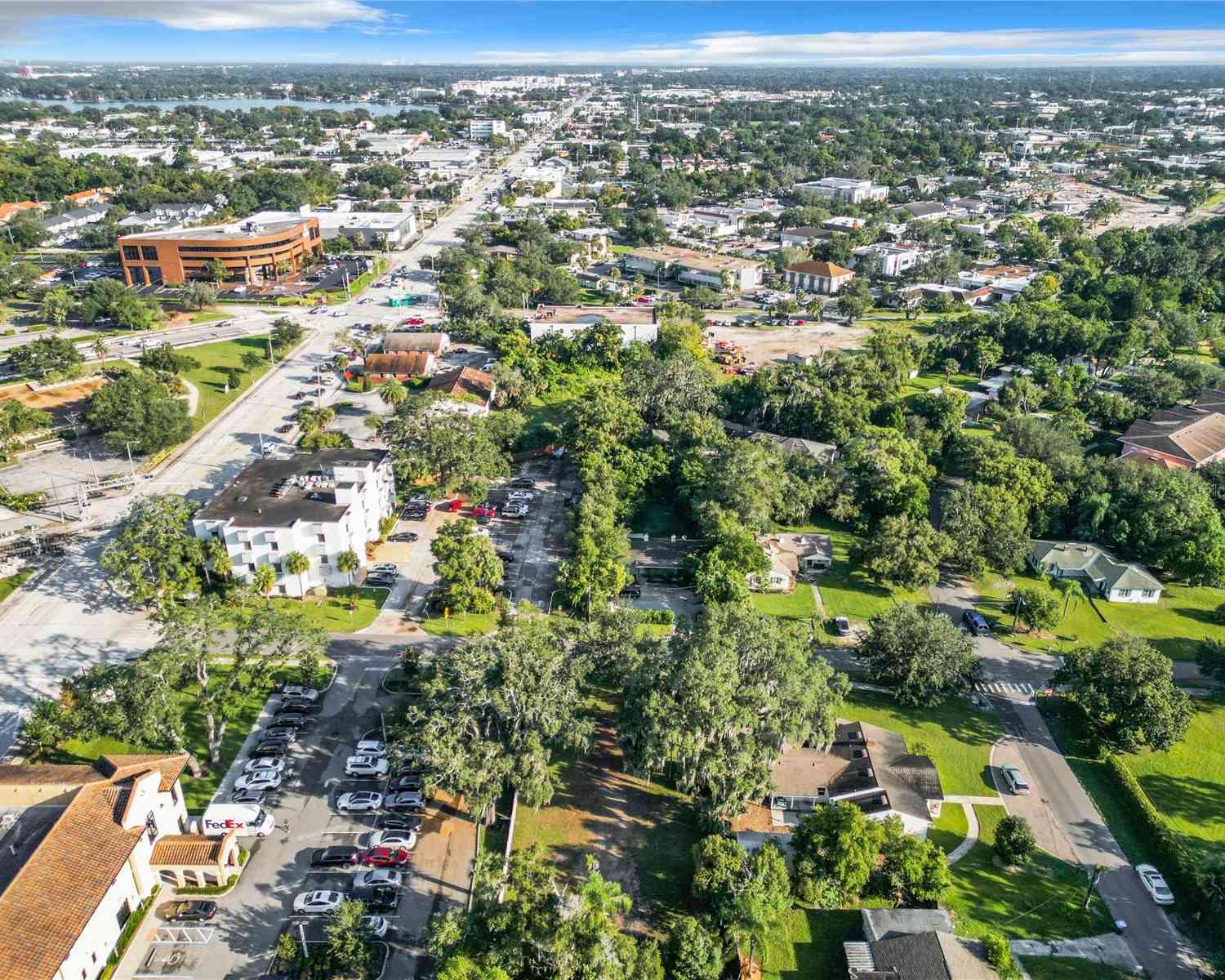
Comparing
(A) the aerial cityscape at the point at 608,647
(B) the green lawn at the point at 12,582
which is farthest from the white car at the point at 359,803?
(B) the green lawn at the point at 12,582

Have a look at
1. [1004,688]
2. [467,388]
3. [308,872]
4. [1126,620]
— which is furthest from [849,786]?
[467,388]

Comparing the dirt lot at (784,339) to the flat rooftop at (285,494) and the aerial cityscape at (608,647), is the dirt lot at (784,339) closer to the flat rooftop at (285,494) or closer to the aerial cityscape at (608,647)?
the aerial cityscape at (608,647)

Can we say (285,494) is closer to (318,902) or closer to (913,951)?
(318,902)

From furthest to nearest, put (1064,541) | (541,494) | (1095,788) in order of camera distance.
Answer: (541,494), (1064,541), (1095,788)

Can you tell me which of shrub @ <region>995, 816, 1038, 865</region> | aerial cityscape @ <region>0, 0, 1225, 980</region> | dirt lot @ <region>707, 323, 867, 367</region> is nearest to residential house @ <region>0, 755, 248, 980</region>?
aerial cityscape @ <region>0, 0, 1225, 980</region>

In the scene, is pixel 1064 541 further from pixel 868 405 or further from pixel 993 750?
pixel 993 750

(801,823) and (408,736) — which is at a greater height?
(408,736)

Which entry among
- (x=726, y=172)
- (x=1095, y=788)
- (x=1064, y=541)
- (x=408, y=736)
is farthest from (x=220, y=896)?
(x=726, y=172)
